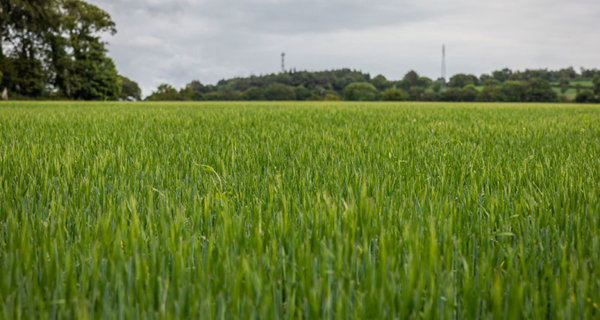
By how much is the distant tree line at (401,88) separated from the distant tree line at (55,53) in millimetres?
27812

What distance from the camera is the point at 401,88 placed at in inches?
3981

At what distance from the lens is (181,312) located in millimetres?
772

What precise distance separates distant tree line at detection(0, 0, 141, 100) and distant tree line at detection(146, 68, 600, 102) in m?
27.8

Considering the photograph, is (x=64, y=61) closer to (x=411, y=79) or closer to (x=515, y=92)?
(x=515, y=92)

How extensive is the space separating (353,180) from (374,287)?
3.69 feet

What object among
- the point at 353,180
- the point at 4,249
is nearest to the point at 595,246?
the point at 353,180

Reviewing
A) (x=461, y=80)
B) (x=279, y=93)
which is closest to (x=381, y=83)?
(x=461, y=80)

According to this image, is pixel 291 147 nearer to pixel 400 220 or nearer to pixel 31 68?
pixel 400 220

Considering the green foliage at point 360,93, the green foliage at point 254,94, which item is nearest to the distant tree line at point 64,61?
the green foliage at point 360,93

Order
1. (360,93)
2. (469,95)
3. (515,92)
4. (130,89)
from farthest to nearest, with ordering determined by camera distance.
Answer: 1. (130,89)
2. (360,93)
3. (469,95)
4. (515,92)

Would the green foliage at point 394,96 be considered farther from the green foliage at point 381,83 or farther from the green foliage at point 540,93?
the green foliage at point 381,83

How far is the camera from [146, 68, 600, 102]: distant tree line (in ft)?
225

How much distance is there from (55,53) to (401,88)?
267 ft

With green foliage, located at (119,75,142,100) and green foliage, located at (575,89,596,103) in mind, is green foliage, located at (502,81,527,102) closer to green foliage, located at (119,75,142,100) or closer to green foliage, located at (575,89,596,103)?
green foliage, located at (575,89,596,103)
